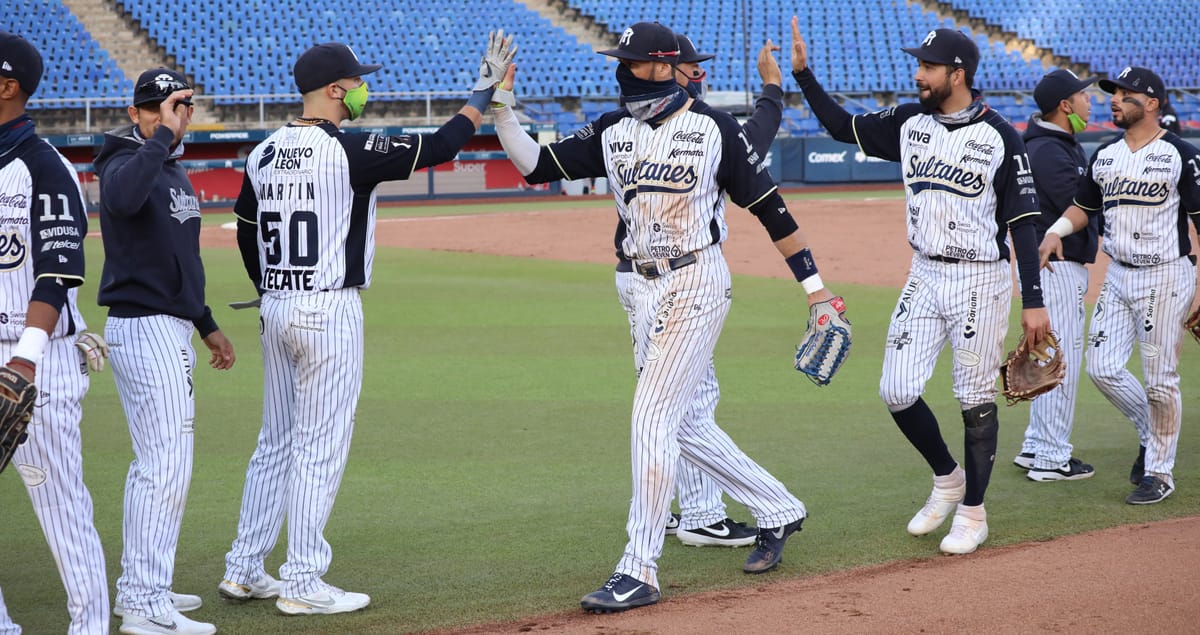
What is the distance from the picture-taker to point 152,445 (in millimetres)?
4266

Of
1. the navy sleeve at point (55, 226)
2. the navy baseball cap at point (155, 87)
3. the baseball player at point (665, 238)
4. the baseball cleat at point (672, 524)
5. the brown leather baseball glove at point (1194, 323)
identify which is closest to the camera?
the navy sleeve at point (55, 226)

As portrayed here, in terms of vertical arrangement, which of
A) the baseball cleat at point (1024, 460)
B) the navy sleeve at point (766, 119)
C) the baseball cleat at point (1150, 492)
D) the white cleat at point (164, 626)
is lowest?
the baseball cleat at point (1024, 460)

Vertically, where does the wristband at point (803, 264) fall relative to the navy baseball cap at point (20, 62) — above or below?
below

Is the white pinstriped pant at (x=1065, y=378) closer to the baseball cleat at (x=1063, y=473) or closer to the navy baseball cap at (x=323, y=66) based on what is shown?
the baseball cleat at (x=1063, y=473)

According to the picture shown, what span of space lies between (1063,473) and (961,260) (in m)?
1.87

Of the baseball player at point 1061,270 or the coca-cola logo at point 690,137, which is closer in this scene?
the coca-cola logo at point 690,137

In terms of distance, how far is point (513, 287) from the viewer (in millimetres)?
15680

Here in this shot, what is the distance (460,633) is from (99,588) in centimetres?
116

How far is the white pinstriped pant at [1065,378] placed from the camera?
6.55 metres

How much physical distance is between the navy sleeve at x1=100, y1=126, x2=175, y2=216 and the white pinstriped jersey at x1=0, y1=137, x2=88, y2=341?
0.28 meters

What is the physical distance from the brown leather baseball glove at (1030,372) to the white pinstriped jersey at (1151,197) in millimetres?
1061

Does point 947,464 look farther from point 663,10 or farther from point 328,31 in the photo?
point 663,10

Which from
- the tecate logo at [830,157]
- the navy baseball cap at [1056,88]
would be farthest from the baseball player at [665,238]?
the tecate logo at [830,157]

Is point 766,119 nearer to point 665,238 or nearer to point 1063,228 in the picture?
point 665,238
